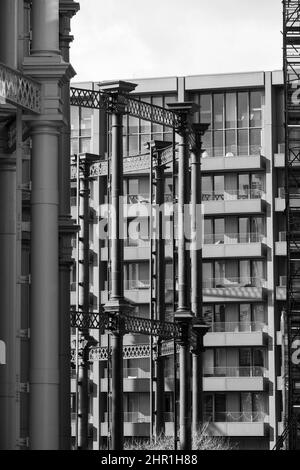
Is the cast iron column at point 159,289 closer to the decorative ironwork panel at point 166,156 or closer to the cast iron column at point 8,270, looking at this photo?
the decorative ironwork panel at point 166,156

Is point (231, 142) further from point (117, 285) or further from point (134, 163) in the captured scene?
point (117, 285)

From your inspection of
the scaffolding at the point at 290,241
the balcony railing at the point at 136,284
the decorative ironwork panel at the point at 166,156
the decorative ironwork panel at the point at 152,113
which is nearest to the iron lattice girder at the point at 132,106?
the decorative ironwork panel at the point at 152,113

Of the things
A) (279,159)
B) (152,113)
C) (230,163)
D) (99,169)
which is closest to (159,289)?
(99,169)

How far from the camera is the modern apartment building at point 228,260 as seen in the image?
315 feet

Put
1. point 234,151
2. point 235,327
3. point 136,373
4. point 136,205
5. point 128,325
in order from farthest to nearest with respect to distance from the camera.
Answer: point 234,151
point 136,205
point 136,373
point 235,327
point 128,325

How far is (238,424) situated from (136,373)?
6.87 m

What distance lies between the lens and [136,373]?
3858 inches

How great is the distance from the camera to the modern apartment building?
315 ft

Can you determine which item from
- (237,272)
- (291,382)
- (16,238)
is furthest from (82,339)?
(16,238)

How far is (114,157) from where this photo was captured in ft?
190

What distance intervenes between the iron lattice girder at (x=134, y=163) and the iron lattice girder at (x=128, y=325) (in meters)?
9.50

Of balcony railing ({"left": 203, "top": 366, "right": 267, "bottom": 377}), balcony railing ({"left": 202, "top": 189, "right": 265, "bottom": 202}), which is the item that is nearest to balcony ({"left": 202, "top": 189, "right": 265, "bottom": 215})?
balcony railing ({"left": 202, "top": 189, "right": 265, "bottom": 202})

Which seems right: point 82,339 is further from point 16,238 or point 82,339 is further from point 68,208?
point 16,238

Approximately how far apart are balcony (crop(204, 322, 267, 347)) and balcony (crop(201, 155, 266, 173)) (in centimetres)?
906
